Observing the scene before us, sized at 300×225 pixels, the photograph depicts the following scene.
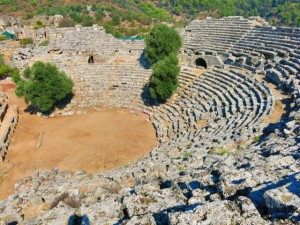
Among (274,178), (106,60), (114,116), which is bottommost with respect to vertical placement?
(114,116)

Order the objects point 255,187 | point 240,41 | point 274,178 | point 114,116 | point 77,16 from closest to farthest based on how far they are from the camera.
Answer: point 255,187
point 274,178
point 114,116
point 240,41
point 77,16

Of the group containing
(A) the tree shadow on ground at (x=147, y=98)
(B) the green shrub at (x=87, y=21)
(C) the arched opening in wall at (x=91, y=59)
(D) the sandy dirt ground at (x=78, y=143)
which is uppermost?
(B) the green shrub at (x=87, y=21)

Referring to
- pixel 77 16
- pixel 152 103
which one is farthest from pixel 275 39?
pixel 77 16

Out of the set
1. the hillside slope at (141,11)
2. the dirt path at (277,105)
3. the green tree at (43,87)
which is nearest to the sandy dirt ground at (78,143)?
the green tree at (43,87)

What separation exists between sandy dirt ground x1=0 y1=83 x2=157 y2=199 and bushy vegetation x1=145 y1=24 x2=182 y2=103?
2.61 metres

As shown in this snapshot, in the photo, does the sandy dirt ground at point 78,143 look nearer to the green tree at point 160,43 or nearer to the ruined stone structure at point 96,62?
the ruined stone structure at point 96,62

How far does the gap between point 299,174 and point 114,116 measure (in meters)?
18.6

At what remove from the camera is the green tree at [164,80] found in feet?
72.7

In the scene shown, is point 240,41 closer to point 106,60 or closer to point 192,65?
point 192,65

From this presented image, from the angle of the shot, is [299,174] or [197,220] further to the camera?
[299,174]

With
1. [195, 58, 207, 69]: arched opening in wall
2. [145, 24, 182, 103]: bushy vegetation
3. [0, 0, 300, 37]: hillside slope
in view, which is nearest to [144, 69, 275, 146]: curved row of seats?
[145, 24, 182, 103]: bushy vegetation

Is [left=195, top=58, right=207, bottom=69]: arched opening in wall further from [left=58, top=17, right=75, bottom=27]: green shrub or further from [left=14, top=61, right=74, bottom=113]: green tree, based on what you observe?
[left=58, top=17, right=75, bottom=27]: green shrub

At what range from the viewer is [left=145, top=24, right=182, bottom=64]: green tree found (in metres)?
26.1

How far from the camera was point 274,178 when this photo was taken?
22.0ft
